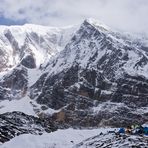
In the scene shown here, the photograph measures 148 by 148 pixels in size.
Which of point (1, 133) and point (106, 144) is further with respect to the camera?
point (1, 133)

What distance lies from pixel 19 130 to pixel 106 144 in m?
138

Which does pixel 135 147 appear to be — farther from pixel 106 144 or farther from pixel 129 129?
pixel 129 129

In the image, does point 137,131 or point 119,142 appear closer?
point 119,142

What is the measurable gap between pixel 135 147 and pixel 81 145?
12662 millimetres

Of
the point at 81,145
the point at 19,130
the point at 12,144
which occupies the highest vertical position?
the point at 81,145

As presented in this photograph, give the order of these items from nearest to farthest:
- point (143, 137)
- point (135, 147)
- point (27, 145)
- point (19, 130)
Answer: point (135, 147) → point (143, 137) → point (27, 145) → point (19, 130)

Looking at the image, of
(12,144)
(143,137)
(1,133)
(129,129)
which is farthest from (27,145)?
(1,133)

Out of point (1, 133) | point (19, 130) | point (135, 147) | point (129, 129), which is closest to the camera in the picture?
point (135, 147)

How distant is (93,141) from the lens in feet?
210

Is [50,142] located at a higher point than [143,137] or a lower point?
lower

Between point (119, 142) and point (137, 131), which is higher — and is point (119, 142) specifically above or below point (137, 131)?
above

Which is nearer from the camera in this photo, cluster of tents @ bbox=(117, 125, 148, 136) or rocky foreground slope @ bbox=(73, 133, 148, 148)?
rocky foreground slope @ bbox=(73, 133, 148, 148)

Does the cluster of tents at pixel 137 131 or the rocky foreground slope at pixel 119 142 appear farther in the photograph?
the cluster of tents at pixel 137 131

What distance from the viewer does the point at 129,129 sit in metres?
63.8
